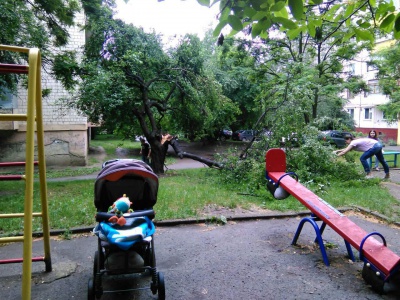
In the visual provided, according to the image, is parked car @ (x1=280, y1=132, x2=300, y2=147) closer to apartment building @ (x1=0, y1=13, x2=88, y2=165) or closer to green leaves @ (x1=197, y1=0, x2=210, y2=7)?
green leaves @ (x1=197, y1=0, x2=210, y2=7)

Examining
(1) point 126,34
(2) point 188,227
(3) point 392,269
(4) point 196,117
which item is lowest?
(2) point 188,227

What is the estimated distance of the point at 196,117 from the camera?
13094 millimetres

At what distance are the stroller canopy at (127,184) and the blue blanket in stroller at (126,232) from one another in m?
0.60

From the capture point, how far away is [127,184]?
3.81 metres

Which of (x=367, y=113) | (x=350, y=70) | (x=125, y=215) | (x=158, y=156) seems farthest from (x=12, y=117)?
(x=367, y=113)

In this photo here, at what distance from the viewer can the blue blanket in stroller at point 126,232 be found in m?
2.87

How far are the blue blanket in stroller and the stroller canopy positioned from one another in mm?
597

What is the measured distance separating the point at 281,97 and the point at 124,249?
8.16m

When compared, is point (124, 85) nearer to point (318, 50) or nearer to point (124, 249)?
point (124, 249)

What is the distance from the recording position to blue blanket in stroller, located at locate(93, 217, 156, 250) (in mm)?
2867

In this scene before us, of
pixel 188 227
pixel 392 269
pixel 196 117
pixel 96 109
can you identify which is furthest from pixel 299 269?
pixel 196 117

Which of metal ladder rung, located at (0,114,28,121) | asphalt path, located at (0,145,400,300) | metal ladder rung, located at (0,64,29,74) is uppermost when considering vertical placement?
metal ladder rung, located at (0,64,29,74)

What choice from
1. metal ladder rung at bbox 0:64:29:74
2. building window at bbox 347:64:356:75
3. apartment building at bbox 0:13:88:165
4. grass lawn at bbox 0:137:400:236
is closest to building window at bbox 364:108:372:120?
building window at bbox 347:64:356:75

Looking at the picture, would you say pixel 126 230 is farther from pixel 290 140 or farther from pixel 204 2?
pixel 290 140
